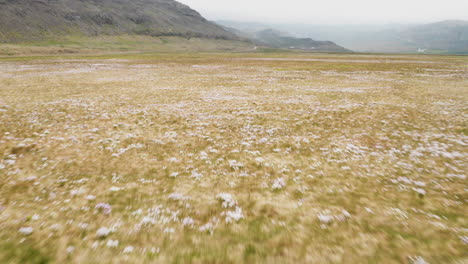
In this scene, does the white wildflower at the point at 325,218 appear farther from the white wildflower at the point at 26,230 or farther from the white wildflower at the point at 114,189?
the white wildflower at the point at 26,230

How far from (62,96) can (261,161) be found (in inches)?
959

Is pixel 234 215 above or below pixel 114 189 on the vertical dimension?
above

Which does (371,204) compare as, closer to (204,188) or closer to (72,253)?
(204,188)

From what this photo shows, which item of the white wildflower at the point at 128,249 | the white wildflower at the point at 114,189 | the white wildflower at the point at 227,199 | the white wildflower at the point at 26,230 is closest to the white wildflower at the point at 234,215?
the white wildflower at the point at 227,199

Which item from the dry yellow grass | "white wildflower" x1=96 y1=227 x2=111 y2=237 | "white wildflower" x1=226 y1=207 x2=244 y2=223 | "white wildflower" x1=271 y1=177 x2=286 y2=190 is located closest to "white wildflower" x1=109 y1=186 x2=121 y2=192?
the dry yellow grass

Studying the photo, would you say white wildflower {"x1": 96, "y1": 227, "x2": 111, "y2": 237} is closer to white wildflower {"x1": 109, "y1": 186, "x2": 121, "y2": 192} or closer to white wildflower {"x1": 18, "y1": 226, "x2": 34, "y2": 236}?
white wildflower {"x1": 18, "y1": 226, "x2": 34, "y2": 236}

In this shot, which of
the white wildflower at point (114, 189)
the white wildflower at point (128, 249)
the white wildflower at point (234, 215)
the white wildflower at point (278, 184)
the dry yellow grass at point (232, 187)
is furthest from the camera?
the white wildflower at point (278, 184)

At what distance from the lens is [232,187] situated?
8.73 metres

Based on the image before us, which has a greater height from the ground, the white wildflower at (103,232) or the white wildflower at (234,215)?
the white wildflower at (234,215)

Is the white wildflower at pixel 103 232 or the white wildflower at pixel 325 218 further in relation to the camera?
the white wildflower at pixel 325 218

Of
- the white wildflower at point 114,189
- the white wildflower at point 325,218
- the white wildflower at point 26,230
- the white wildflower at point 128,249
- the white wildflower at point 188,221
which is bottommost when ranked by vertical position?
the white wildflower at point 114,189

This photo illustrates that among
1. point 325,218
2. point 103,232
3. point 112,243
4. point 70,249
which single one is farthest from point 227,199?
point 70,249

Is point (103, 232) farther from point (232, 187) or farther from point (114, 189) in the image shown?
point (232, 187)

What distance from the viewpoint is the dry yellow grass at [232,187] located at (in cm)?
584
